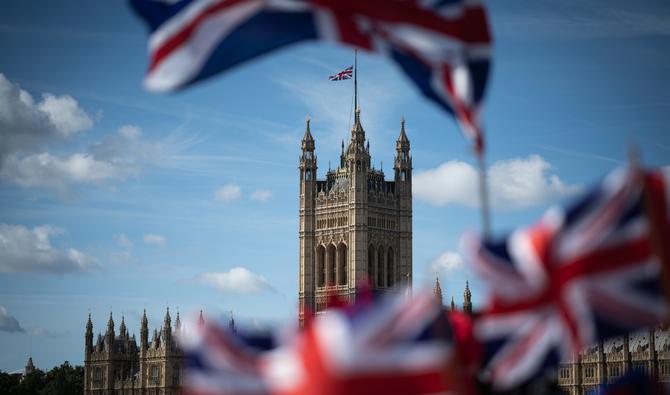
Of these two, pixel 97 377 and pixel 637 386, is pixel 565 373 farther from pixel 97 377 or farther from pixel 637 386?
pixel 637 386

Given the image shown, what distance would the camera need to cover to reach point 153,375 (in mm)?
101688

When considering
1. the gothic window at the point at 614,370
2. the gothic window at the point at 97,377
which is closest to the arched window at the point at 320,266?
the gothic window at the point at 97,377

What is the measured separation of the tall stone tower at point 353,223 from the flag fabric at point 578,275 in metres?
95.8

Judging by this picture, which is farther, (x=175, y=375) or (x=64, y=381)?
(x=64, y=381)

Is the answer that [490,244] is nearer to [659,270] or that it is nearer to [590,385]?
Result: [659,270]

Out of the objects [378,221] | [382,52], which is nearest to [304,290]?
[378,221]

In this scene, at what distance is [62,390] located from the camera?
111312 mm

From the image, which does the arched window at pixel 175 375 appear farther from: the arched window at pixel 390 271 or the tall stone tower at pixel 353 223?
the arched window at pixel 390 271

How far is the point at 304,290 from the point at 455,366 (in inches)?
3941

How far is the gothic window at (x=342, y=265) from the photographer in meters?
107

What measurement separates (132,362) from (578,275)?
333ft

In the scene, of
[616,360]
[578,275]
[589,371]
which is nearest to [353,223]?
[589,371]

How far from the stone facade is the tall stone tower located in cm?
1799

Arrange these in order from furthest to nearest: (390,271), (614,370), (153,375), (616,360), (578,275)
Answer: (390,271), (153,375), (614,370), (616,360), (578,275)
